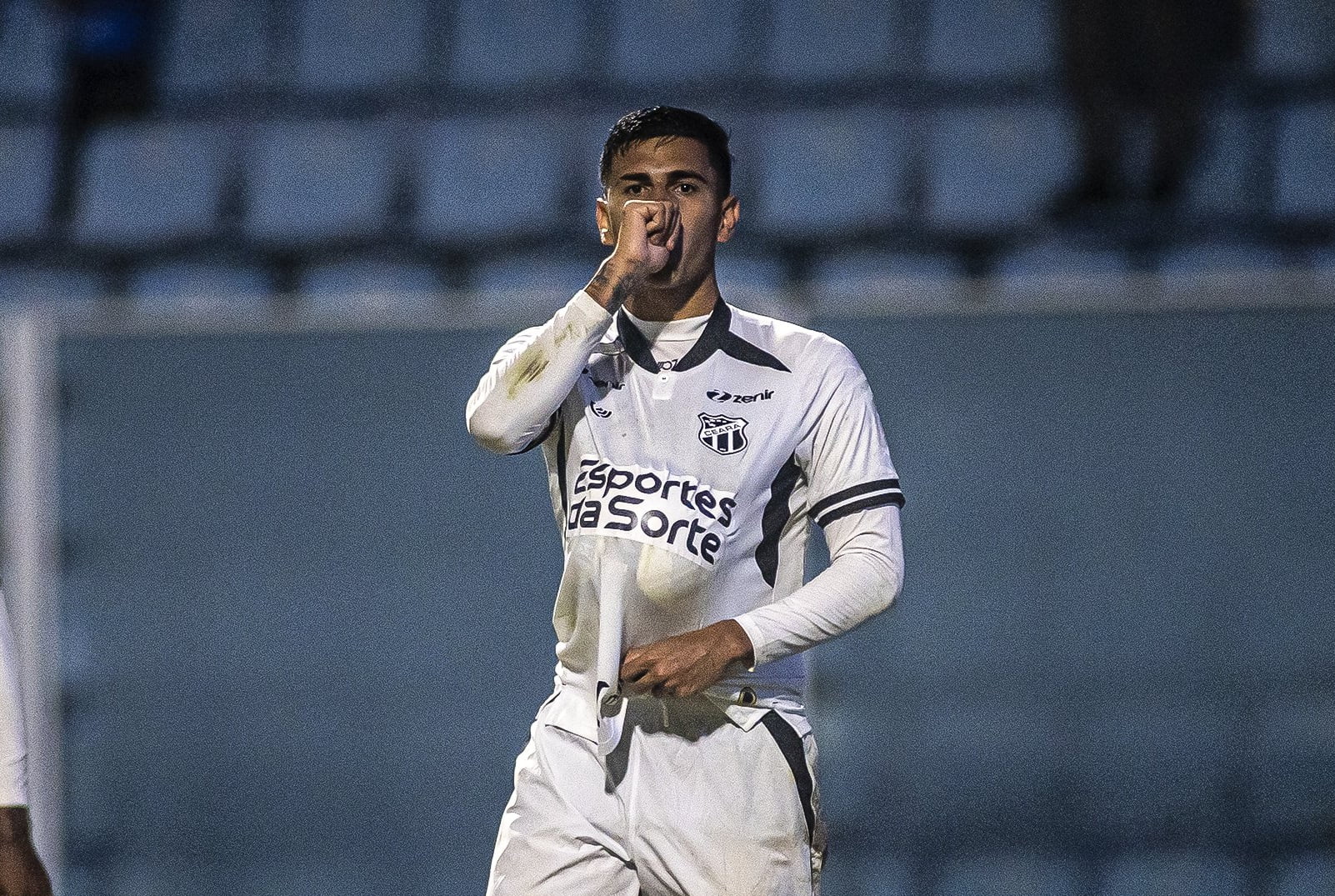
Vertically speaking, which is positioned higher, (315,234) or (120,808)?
(315,234)

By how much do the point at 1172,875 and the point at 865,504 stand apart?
221 cm

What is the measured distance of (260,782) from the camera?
13.1ft

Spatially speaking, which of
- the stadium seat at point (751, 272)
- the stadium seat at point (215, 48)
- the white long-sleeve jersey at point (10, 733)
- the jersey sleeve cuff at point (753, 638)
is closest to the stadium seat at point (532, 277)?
the stadium seat at point (751, 272)

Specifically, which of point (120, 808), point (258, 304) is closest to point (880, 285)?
point (258, 304)

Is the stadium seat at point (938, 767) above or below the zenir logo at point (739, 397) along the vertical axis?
below

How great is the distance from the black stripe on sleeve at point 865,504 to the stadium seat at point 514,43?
11.1ft

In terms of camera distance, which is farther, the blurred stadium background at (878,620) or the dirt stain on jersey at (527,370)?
the blurred stadium background at (878,620)

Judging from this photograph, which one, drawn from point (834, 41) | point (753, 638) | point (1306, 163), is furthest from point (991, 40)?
point (753, 638)

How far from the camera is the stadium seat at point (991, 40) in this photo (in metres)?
5.04

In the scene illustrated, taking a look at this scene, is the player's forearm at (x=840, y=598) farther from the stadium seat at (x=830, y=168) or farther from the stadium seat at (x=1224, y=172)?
the stadium seat at (x=1224, y=172)

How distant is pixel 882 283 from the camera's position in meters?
4.11

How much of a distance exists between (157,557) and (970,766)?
2.07 metres

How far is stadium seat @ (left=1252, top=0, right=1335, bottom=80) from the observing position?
16.1 ft

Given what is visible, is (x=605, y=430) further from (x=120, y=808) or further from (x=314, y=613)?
(x=120, y=808)
